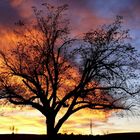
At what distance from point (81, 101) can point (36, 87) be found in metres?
4.44

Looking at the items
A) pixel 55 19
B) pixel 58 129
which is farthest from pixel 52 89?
pixel 55 19

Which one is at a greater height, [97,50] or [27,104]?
[97,50]

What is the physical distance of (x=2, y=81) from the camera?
37469 mm
